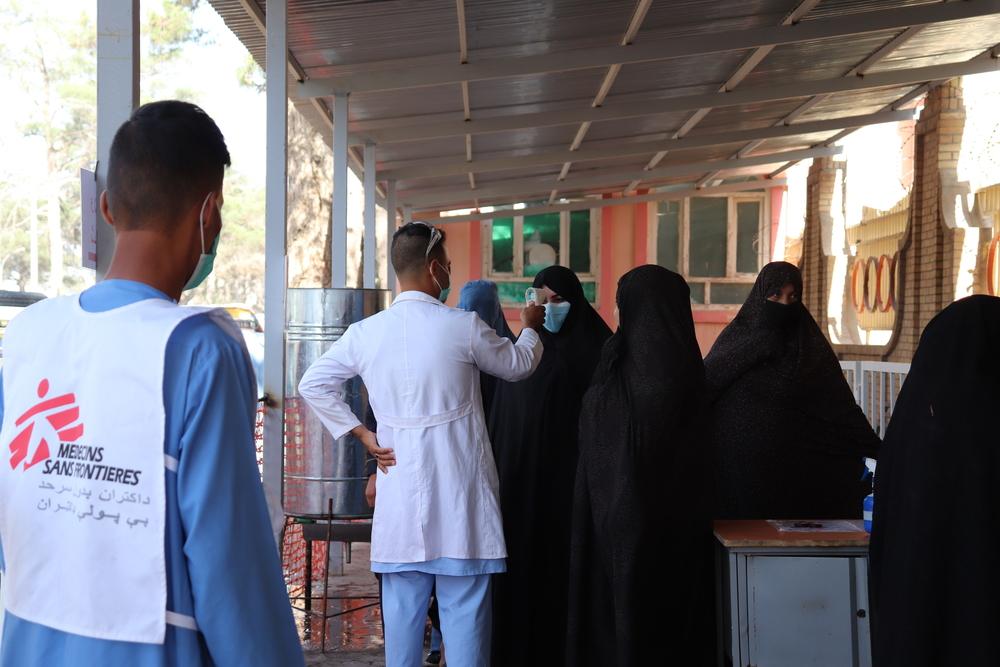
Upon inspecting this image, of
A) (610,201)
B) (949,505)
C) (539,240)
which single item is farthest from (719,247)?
(949,505)

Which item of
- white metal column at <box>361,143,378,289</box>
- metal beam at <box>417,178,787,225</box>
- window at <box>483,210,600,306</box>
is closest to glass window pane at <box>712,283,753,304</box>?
metal beam at <box>417,178,787,225</box>

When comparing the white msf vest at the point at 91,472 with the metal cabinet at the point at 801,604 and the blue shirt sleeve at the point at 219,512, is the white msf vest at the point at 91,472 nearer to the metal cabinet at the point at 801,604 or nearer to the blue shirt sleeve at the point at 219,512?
the blue shirt sleeve at the point at 219,512

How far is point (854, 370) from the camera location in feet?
26.7

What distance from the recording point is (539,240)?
64.6 feet

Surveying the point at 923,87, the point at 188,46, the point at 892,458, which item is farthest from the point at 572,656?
the point at 188,46

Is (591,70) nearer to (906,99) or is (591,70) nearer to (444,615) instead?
(906,99)

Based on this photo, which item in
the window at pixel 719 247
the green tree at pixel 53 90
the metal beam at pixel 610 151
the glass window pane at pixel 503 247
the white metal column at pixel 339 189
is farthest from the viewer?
the green tree at pixel 53 90

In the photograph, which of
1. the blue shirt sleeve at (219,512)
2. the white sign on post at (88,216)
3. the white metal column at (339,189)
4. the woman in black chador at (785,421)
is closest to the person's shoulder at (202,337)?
the blue shirt sleeve at (219,512)

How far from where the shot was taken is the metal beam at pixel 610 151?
11703 millimetres

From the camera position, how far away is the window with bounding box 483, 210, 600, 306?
19.7 meters

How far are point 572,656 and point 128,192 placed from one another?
2724mm

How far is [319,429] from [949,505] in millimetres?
3115

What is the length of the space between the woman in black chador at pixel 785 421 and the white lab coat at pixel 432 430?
1.26m

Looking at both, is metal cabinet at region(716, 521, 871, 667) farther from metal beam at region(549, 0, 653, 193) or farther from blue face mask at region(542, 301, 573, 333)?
metal beam at region(549, 0, 653, 193)
